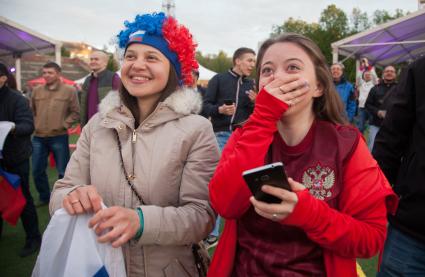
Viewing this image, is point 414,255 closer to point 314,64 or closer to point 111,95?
point 314,64

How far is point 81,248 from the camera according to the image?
1.57 m

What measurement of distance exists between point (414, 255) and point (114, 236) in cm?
147

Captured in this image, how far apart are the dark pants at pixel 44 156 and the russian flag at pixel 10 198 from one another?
2.38 meters

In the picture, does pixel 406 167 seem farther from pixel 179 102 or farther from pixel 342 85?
pixel 342 85

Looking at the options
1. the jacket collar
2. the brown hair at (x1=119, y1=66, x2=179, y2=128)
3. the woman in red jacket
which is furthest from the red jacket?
the brown hair at (x1=119, y1=66, x2=179, y2=128)

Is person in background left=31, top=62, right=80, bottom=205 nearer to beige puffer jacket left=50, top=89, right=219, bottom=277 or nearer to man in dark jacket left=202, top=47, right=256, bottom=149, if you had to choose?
man in dark jacket left=202, top=47, right=256, bottom=149

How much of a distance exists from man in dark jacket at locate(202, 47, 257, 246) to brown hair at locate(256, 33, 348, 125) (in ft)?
10.8

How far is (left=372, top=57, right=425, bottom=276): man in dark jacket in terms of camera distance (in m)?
1.71

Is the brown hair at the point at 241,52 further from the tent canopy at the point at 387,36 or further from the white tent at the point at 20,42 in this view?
the tent canopy at the point at 387,36

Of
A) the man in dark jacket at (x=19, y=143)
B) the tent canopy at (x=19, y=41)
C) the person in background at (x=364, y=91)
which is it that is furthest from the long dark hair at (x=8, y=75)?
the person in background at (x=364, y=91)

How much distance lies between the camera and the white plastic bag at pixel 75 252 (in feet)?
5.09

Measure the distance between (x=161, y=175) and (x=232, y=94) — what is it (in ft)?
11.8

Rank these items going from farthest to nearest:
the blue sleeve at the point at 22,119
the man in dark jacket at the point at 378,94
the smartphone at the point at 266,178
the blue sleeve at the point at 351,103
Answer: the blue sleeve at the point at 351,103 < the man in dark jacket at the point at 378,94 < the blue sleeve at the point at 22,119 < the smartphone at the point at 266,178

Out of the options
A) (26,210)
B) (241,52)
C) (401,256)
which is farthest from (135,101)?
(241,52)
